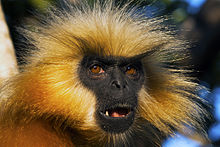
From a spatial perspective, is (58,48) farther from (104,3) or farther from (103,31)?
(104,3)

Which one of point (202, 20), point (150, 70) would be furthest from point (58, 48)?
point (202, 20)

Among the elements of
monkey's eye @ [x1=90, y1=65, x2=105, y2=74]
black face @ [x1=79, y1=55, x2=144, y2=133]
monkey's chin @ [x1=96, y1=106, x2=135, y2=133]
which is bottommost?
monkey's chin @ [x1=96, y1=106, x2=135, y2=133]

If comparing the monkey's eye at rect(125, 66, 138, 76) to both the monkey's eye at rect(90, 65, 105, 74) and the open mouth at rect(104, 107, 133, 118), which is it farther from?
the open mouth at rect(104, 107, 133, 118)

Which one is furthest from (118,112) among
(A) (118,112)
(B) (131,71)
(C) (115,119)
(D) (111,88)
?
(B) (131,71)

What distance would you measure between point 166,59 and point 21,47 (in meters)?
1.86

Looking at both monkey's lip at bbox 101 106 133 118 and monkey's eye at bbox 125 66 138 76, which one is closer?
monkey's lip at bbox 101 106 133 118

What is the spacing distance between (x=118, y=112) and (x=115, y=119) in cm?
16

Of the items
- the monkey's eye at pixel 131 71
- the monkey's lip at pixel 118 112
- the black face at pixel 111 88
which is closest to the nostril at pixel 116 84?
the black face at pixel 111 88

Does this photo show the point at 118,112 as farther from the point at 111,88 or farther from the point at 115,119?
the point at 111,88

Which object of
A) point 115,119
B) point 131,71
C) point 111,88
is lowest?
point 115,119

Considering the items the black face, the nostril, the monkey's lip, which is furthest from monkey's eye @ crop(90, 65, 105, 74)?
the monkey's lip

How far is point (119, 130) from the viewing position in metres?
3.75

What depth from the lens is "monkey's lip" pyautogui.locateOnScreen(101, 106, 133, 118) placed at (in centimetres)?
373

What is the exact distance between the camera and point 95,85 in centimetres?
374
